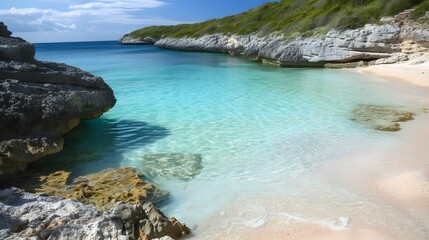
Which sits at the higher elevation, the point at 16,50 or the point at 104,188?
the point at 16,50

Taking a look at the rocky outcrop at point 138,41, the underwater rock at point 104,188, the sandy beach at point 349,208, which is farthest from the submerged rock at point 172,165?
the rocky outcrop at point 138,41

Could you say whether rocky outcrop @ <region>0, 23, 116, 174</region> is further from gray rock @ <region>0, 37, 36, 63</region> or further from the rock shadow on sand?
the rock shadow on sand

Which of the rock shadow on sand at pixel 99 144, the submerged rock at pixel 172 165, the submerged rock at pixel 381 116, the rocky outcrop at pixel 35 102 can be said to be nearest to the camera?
the rocky outcrop at pixel 35 102

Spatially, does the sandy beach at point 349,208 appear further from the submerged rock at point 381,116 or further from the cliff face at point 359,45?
the cliff face at point 359,45

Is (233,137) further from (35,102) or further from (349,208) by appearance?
(35,102)

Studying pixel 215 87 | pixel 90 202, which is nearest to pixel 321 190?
pixel 90 202

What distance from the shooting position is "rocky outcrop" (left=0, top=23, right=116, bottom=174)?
28.2 ft

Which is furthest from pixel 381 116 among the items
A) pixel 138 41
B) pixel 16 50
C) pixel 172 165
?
pixel 138 41

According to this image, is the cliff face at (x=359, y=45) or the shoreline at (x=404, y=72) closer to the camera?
the shoreline at (x=404, y=72)

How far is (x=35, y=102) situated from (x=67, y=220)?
19.1 feet

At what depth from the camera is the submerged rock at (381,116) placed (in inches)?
498

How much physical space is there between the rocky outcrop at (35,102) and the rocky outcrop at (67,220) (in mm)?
3303

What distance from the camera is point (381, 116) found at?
14094 millimetres

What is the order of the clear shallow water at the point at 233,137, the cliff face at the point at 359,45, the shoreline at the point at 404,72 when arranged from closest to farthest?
1. the clear shallow water at the point at 233,137
2. the shoreline at the point at 404,72
3. the cliff face at the point at 359,45
